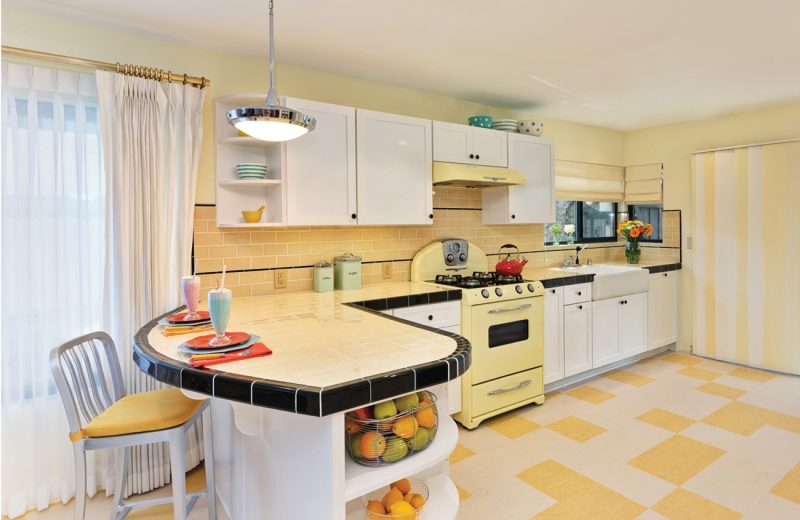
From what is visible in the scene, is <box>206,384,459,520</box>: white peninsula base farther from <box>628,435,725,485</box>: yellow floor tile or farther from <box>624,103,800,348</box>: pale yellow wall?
<box>624,103,800,348</box>: pale yellow wall

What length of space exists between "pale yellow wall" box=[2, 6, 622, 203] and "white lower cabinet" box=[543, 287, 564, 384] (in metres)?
1.66

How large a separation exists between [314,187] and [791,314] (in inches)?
173

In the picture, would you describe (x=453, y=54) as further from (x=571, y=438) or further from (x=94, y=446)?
(x=94, y=446)

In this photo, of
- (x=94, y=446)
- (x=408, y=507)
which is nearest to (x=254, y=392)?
(x=408, y=507)

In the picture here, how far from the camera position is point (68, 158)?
2.44 meters

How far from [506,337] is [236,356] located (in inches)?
88.0

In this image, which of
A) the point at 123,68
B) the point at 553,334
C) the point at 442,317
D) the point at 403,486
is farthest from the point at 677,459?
the point at 123,68

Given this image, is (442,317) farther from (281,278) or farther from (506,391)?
(281,278)

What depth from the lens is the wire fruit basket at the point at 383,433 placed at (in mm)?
1416

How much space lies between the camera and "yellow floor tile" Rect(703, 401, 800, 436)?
3.21m

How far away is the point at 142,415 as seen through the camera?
1.91 meters

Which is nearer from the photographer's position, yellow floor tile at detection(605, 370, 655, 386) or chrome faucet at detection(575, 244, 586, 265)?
yellow floor tile at detection(605, 370, 655, 386)

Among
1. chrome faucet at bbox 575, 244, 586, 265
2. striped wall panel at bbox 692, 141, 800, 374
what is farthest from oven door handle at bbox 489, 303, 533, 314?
striped wall panel at bbox 692, 141, 800, 374

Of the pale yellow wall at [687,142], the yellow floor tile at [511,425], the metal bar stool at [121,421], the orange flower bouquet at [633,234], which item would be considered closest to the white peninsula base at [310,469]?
the metal bar stool at [121,421]
